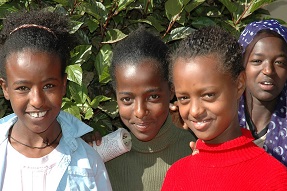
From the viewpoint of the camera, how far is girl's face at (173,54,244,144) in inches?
85.4

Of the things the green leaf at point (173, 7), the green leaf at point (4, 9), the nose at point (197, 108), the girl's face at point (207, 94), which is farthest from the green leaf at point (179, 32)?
the nose at point (197, 108)

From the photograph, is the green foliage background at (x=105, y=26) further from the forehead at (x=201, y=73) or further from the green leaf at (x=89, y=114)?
the forehead at (x=201, y=73)

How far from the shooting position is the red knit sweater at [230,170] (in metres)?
2.08

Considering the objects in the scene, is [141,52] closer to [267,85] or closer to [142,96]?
[142,96]

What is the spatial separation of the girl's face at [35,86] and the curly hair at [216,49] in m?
0.58

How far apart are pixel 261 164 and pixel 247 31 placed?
3.05 ft

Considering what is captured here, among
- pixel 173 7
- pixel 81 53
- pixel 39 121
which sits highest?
pixel 173 7

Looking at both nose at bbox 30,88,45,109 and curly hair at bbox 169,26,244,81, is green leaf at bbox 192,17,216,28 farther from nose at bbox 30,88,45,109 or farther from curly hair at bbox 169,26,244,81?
nose at bbox 30,88,45,109

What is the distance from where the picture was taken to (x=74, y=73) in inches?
114

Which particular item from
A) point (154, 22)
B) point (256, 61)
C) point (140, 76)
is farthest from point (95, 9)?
point (256, 61)

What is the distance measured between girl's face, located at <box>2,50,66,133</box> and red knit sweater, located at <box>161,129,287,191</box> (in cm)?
63

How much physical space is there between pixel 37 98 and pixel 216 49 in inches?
31.8

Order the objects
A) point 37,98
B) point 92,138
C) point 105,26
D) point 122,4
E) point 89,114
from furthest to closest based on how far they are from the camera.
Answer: point 105,26 < point 122,4 < point 89,114 < point 92,138 < point 37,98

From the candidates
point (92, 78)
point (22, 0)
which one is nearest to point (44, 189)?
point (92, 78)
